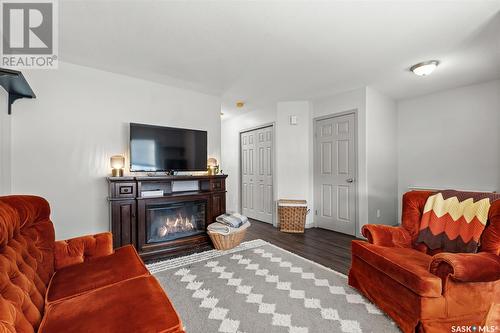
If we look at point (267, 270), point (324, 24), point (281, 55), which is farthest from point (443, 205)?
point (281, 55)

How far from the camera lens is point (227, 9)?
1.78 m

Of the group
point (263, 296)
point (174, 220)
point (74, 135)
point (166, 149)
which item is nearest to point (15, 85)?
point (74, 135)

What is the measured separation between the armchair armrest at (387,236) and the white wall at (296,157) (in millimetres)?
2212

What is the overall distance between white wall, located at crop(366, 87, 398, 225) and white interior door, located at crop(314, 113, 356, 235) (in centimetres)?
25

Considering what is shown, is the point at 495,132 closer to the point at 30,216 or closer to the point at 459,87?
the point at 459,87

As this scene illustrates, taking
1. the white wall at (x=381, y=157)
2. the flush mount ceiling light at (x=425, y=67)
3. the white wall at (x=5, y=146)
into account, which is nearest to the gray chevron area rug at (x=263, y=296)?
the white wall at (x=5, y=146)

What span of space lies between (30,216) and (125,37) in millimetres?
A: 1723

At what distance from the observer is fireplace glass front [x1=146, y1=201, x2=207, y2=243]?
2795mm

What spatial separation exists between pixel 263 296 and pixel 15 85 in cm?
284

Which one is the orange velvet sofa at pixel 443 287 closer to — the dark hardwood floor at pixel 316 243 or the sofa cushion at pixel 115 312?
the dark hardwood floor at pixel 316 243

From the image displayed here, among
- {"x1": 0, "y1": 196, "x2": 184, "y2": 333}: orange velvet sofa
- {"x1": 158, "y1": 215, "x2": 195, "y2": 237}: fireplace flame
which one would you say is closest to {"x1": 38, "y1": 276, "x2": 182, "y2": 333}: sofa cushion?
{"x1": 0, "y1": 196, "x2": 184, "y2": 333}: orange velvet sofa

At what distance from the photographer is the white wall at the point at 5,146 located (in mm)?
2090

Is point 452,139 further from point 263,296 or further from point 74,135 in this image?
point 74,135

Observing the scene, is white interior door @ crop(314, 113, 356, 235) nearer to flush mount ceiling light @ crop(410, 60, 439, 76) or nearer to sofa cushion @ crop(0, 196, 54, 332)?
flush mount ceiling light @ crop(410, 60, 439, 76)
